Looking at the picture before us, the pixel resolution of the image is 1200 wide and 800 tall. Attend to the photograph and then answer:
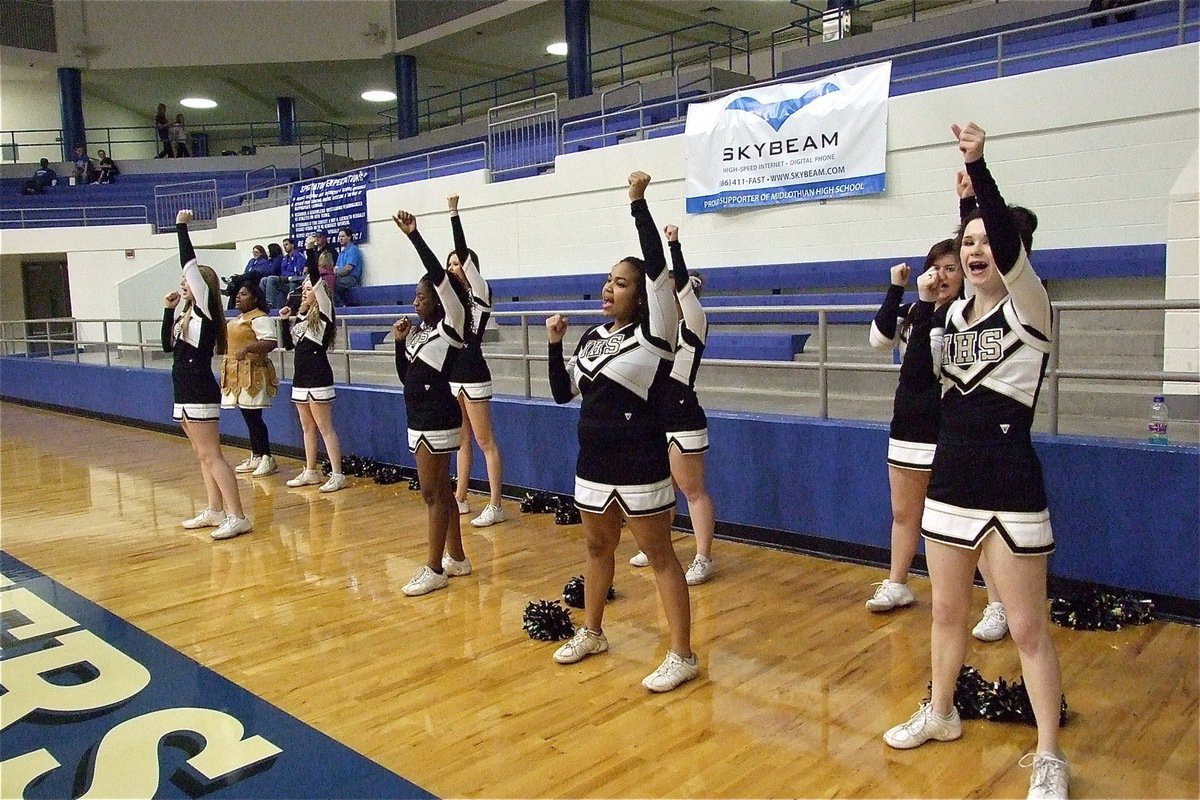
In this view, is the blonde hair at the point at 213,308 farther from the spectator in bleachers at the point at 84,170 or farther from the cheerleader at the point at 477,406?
the spectator in bleachers at the point at 84,170

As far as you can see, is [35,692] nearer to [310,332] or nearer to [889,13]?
[310,332]

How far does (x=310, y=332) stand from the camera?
21.9 feet

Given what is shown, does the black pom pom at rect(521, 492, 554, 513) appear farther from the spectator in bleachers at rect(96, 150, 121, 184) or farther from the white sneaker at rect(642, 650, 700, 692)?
the spectator in bleachers at rect(96, 150, 121, 184)

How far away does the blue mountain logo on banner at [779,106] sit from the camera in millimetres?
7863

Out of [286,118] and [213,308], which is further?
[286,118]

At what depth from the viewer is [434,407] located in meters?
4.35

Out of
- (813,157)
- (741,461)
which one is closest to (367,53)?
(813,157)

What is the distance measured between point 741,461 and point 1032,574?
2.75 m

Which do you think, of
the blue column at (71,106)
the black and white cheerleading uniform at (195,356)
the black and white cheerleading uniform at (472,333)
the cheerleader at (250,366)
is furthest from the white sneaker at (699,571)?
the blue column at (71,106)

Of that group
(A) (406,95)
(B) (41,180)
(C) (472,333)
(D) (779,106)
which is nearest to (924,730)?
(C) (472,333)

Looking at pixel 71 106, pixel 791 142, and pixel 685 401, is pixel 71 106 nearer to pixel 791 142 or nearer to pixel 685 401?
pixel 791 142

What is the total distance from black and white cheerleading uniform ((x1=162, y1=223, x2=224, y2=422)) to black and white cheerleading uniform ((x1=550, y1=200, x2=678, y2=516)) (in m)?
3.14

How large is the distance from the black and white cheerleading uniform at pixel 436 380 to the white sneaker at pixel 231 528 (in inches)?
76.4

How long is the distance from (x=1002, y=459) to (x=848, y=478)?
2278mm
